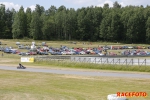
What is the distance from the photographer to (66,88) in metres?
29.5

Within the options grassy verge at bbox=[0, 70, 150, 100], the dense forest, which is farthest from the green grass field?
the dense forest

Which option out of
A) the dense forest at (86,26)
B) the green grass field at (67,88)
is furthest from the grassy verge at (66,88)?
the dense forest at (86,26)

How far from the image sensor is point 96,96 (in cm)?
2398

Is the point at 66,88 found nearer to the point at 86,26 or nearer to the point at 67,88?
the point at 67,88

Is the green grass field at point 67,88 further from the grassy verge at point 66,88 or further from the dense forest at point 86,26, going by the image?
the dense forest at point 86,26

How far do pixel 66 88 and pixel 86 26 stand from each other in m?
124

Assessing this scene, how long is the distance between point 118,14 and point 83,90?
12813cm

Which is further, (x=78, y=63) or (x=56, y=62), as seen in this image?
(x=56, y=62)

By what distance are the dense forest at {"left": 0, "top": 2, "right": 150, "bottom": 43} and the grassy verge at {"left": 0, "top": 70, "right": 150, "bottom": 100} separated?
108 m

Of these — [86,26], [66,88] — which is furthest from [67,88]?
[86,26]

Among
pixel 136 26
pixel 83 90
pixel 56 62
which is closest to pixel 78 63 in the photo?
pixel 56 62

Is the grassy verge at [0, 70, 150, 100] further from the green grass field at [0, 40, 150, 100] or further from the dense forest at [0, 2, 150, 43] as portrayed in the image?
the dense forest at [0, 2, 150, 43]

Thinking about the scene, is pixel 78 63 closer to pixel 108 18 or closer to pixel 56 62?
pixel 56 62

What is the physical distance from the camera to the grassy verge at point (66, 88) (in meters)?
24.0
